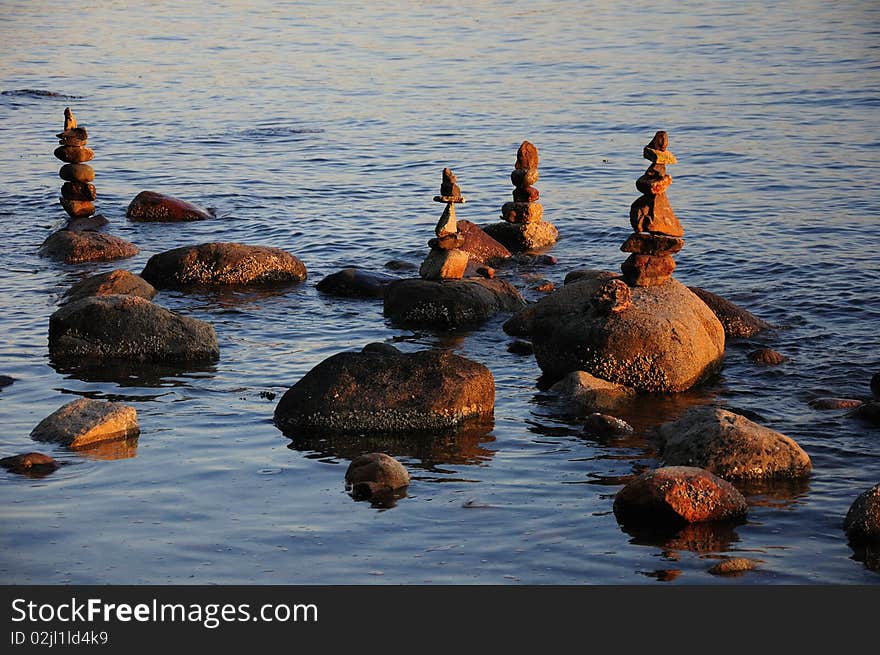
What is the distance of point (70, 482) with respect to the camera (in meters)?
14.4

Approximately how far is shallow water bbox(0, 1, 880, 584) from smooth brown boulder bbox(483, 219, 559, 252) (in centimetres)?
55

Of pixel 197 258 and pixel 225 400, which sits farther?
pixel 197 258

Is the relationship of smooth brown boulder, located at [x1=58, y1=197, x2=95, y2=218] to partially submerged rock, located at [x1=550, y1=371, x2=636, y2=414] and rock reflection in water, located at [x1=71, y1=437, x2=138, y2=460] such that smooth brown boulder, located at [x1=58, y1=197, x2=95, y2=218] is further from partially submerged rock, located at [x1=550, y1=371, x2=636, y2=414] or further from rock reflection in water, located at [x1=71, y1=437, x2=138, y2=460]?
partially submerged rock, located at [x1=550, y1=371, x2=636, y2=414]

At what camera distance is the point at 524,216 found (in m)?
27.8

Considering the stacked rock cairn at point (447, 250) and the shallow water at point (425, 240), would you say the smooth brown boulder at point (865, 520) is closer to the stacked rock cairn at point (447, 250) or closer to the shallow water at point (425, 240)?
the shallow water at point (425, 240)

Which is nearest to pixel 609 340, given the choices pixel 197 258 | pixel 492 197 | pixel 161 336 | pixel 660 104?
pixel 161 336

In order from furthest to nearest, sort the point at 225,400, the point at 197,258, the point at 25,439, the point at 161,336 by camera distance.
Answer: the point at 197,258, the point at 161,336, the point at 225,400, the point at 25,439

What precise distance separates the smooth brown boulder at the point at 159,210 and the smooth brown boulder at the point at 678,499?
18916mm

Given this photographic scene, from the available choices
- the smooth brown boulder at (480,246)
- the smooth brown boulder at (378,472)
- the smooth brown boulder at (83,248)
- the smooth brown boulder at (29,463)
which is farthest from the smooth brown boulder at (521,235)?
the smooth brown boulder at (29,463)

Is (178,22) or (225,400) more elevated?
(178,22)

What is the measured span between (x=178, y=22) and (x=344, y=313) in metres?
52.7

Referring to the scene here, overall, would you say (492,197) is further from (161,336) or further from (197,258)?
(161,336)

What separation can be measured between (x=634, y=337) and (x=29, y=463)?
8.08m

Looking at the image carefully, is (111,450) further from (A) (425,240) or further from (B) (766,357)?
(A) (425,240)
